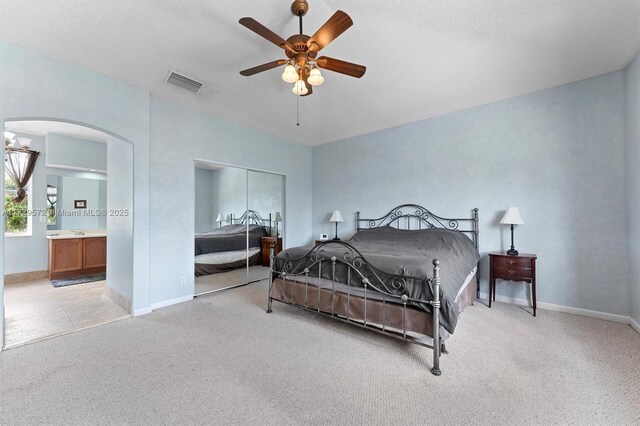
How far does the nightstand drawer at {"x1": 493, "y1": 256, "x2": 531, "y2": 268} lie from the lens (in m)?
3.42

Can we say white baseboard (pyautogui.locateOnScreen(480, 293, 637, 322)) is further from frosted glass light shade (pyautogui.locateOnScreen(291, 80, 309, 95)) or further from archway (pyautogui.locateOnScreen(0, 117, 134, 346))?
archway (pyautogui.locateOnScreen(0, 117, 134, 346))

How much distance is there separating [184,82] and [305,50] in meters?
2.01

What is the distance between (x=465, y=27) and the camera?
249 centimetres

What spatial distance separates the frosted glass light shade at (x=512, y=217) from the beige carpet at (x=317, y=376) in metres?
1.26

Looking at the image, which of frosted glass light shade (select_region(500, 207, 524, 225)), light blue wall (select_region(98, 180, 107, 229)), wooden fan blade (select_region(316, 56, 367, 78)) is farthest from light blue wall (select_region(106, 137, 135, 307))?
frosted glass light shade (select_region(500, 207, 524, 225))

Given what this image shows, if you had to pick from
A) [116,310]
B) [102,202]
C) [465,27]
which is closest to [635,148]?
[465,27]

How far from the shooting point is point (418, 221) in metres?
4.73

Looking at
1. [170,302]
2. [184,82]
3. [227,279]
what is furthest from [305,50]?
[227,279]

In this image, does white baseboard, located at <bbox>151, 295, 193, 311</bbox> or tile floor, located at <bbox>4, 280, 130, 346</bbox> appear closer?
tile floor, located at <bbox>4, 280, 130, 346</bbox>

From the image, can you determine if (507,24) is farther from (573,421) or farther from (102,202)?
(102,202)

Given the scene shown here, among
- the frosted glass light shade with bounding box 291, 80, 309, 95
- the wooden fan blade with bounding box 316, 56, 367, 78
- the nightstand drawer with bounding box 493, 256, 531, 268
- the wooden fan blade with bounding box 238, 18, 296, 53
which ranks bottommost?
the nightstand drawer with bounding box 493, 256, 531, 268

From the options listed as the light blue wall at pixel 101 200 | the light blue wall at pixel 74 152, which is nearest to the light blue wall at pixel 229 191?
the light blue wall at pixel 74 152

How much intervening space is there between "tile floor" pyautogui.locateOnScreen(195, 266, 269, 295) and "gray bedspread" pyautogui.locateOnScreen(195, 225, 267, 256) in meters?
0.46

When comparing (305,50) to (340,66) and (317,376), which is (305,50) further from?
(317,376)
